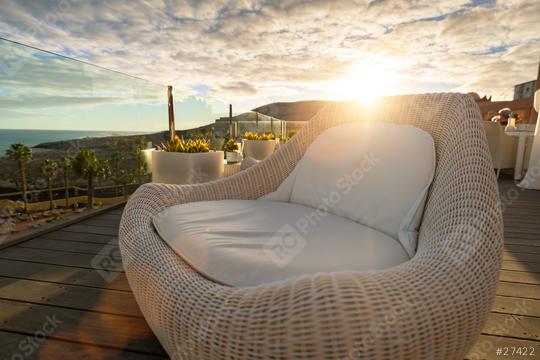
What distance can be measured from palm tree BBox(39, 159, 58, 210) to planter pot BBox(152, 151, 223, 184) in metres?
0.81

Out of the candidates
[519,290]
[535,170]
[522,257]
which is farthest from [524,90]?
[519,290]

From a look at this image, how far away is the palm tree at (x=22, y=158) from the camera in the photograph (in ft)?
6.85

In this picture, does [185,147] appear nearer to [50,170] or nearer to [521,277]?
[50,170]

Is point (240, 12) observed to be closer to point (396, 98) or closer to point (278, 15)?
point (278, 15)

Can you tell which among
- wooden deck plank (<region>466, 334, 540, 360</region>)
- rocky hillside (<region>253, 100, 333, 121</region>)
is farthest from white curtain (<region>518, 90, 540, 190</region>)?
rocky hillside (<region>253, 100, 333, 121</region>)

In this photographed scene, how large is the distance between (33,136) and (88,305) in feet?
5.18

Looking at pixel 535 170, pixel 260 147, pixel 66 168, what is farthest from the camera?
pixel 260 147

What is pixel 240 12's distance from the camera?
5.10m

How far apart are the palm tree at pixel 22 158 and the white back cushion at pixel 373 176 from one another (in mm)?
2034

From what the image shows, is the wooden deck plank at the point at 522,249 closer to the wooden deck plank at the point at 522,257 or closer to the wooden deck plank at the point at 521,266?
the wooden deck plank at the point at 522,257

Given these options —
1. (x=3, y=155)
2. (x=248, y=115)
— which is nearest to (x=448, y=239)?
(x=3, y=155)

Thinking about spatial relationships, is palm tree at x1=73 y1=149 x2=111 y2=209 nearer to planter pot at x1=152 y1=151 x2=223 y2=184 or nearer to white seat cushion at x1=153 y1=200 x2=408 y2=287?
planter pot at x1=152 y1=151 x2=223 y2=184

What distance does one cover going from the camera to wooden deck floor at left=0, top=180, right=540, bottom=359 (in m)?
1.06

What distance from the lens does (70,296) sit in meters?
1.38
